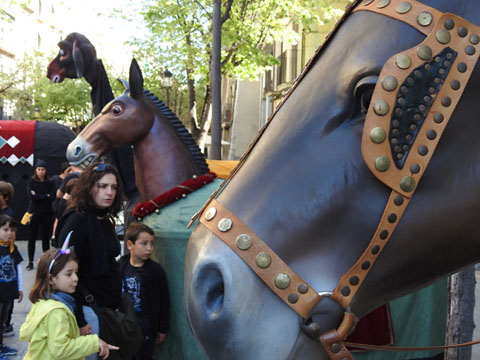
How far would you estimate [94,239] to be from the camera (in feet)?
11.0

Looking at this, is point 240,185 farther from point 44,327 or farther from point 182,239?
point 182,239

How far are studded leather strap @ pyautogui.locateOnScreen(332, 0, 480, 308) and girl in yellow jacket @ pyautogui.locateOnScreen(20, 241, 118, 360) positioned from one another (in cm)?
224

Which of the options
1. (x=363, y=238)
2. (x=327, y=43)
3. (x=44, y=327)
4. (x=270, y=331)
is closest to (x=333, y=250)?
(x=363, y=238)

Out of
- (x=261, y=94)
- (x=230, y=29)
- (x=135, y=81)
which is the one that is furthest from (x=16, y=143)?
(x=261, y=94)

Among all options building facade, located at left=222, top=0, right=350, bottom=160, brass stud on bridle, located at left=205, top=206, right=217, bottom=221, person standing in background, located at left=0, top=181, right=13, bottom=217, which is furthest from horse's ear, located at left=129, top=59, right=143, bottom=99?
building facade, located at left=222, top=0, right=350, bottom=160

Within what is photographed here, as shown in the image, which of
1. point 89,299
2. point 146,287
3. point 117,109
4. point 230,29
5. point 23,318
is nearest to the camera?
Answer: point 89,299

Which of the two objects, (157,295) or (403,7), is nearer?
(403,7)

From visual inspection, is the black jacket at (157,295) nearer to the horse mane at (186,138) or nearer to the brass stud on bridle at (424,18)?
the horse mane at (186,138)

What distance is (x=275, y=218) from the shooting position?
3.86 ft

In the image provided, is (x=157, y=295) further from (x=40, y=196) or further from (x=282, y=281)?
(x=40, y=196)

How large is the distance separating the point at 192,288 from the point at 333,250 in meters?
0.33

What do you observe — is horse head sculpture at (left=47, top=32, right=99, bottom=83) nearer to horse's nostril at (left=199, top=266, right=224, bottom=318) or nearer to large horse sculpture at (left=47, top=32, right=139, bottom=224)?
large horse sculpture at (left=47, top=32, right=139, bottom=224)

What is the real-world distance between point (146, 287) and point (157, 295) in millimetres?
99

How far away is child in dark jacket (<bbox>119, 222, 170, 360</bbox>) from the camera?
3.71 meters
